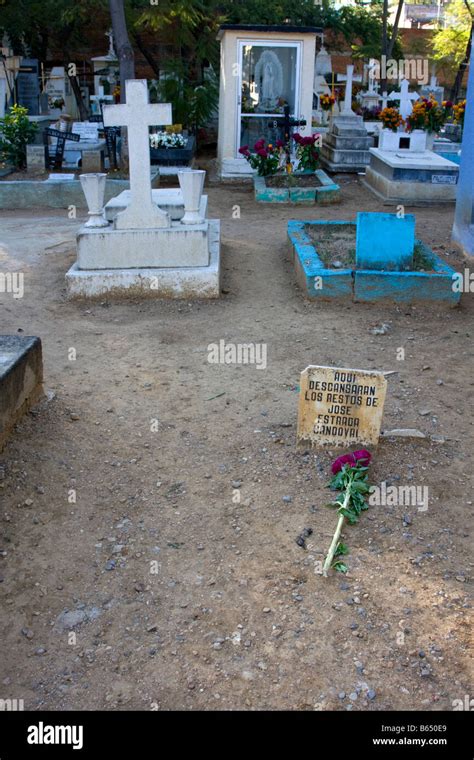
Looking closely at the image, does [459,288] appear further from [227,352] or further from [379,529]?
[379,529]

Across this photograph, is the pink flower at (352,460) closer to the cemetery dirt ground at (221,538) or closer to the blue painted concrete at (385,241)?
the cemetery dirt ground at (221,538)

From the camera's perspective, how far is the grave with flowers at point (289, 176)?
1141 centimetres

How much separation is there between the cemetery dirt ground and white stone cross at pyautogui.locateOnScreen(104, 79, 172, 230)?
5.01ft

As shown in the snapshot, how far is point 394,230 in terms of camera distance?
6809mm

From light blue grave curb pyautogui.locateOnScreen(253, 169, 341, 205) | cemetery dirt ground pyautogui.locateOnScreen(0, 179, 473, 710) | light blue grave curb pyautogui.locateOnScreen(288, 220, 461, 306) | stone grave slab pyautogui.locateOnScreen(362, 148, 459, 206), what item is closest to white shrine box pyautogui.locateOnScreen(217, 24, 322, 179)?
light blue grave curb pyautogui.locateOnScreen(253, 169, 341, 205)

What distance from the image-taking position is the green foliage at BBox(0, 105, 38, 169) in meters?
A: 13.7

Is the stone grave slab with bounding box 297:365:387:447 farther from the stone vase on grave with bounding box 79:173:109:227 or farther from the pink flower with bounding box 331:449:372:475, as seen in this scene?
the stone vase on grave with bounding box 79:173:109:227

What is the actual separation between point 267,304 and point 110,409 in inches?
99.2

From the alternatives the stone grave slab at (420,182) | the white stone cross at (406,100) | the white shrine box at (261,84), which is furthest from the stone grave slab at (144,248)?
the white stone cross at (406,100)

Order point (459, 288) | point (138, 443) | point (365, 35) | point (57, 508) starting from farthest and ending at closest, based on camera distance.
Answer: point (365, 35)
point (459, 288)
point (138, 443)
point (57, 508)

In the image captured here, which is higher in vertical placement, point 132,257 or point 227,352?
point 132,257

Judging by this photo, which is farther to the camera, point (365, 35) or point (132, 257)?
point (365, 35)

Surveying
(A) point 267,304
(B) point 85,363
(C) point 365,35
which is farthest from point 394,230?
(C) point 365,35

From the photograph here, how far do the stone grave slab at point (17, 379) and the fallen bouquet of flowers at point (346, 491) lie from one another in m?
1.75
